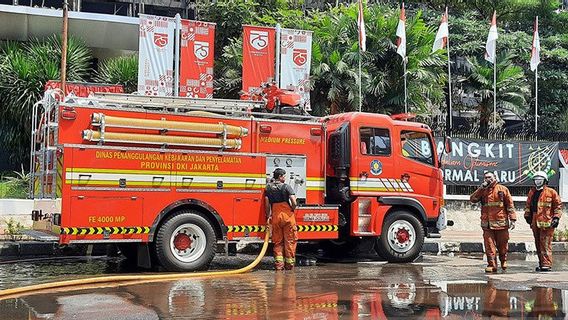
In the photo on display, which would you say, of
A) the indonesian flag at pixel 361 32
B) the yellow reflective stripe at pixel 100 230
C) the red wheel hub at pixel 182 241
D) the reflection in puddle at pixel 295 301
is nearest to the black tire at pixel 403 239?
the reflection in puddle at pixel 295 301

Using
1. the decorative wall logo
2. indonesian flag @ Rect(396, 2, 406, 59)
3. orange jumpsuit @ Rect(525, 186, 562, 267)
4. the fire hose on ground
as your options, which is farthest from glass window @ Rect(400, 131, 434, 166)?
indonesian flag @ Rect(396, 2, 406, 59)

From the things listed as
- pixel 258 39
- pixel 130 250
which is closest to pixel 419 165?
pixel 130 250

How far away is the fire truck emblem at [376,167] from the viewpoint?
1263 centimetres

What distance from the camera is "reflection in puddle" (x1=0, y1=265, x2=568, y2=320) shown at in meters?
7.24

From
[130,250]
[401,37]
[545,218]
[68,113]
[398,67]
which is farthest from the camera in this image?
[398,67]

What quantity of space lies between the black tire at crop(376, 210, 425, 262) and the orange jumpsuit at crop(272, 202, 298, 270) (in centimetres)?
216

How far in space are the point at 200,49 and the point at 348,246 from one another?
8.61 meters

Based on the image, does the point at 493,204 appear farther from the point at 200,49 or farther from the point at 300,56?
the point at 200,49

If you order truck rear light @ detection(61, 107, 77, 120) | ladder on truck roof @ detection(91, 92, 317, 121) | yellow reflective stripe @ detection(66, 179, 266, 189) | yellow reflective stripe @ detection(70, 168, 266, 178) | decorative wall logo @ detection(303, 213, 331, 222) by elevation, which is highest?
ladder on truck roof @ detection(91, 92, 317, 121)

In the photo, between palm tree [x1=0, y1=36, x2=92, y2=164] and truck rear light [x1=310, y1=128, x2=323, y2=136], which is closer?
truck rear light [x1=310, y1=128, x2=323, y2=136]

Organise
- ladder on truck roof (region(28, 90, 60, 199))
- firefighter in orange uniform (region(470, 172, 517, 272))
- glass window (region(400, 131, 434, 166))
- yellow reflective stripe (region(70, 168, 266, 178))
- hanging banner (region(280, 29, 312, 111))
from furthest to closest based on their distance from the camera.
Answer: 1. hanging banner (region(280, 29, 312, 111))
2. glass window (region(400, 131, 434, 166))
3. firefighter in orange uniform (region(470, 172, 517, 272))
4. ladder on truck roof (region(28, 90, 60, 199))
5. yellow reflective stripe (region(70, 168, 266, 178))

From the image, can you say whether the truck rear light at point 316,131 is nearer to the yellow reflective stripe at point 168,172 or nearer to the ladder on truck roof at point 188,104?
the ladder on truck roof at point 188,104

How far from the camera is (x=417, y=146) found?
1328 cm

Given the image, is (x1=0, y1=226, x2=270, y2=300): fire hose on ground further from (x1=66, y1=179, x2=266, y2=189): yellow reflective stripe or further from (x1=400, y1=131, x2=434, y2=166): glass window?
(x1=400, y1=131, x2=434, y2=166): glass window
